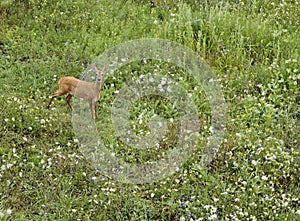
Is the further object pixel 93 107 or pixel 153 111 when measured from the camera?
pixel 153 111

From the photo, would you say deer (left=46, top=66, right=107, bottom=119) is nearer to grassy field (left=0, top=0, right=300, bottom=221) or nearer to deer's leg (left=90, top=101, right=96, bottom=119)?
deer's leg (left=90, top=101, right=96, bottom=119)

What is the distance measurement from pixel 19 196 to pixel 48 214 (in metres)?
0.52

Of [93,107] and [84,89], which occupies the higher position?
[84,89]

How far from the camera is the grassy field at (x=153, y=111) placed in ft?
18.4

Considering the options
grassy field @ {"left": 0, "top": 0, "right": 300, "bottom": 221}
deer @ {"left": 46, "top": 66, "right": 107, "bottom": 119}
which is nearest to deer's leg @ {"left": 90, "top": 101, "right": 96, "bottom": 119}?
deer @ {"left": 46, "top": 66, "right": 107, "bottom": 119}

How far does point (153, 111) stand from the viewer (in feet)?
22.6

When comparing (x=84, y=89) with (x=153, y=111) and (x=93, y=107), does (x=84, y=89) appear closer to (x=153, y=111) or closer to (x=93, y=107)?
(x=93, y=107)

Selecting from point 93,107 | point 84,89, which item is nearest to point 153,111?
point 93,107

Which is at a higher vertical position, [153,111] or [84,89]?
[84,89]

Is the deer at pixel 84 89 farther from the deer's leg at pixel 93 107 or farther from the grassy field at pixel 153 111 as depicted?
the grassy field at pixel 153 111

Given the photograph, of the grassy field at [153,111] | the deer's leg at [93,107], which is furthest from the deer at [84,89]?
the grassy field at [153,111]

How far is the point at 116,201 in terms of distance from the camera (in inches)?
222

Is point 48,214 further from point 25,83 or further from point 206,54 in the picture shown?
point 206,54

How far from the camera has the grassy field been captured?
221 inches
